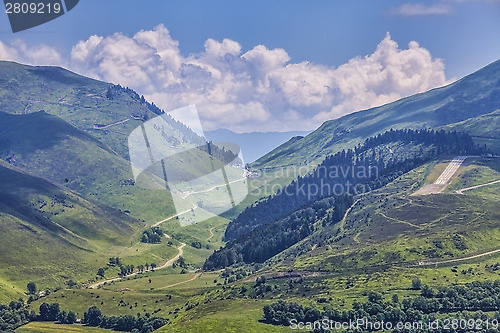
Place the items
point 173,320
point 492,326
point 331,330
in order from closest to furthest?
point 492,326 → point 331,330 → point 173,320

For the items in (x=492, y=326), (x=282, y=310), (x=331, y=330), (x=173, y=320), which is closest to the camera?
(x=492, y=326)

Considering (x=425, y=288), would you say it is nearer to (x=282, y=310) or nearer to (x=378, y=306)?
(x=378, y=306)

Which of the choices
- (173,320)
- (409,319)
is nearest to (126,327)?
(173,320)

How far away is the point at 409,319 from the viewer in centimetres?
16662

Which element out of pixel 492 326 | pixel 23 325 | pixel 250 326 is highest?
pixel 23 325

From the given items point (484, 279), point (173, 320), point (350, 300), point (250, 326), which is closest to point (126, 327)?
point (173, 320)

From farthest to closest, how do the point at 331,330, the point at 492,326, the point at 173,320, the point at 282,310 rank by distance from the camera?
the point at 173,320, the point at 282,310, the point at 331,330, the point at 492,326

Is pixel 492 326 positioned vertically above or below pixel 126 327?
below

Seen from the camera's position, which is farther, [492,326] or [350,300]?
[350,300]

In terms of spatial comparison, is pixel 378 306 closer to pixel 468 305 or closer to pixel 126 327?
pixel 468 305

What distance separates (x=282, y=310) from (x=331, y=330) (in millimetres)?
21703

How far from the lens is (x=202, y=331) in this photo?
166m

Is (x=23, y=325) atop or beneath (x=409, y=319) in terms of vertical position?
atop

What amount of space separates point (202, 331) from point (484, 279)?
110m
